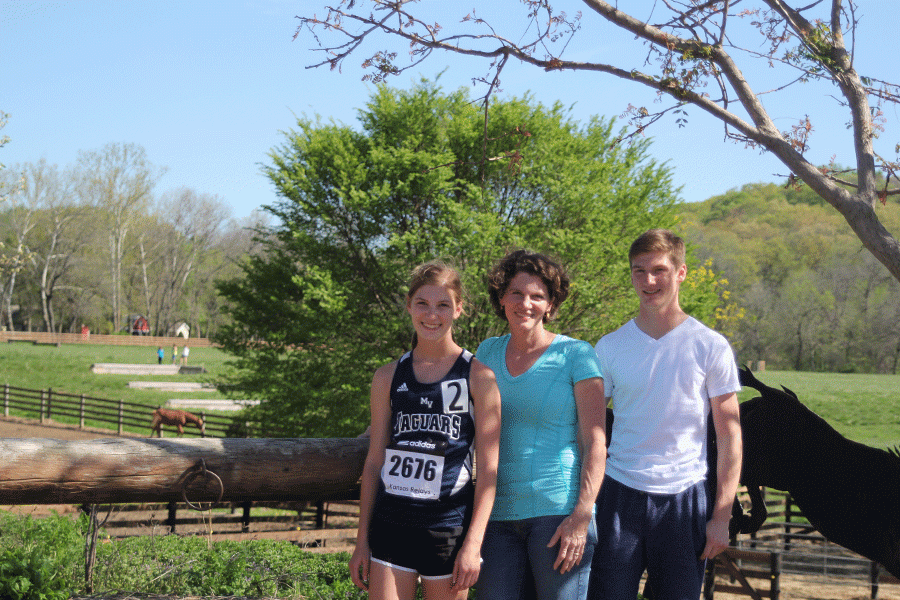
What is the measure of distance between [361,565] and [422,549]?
0.26 metres

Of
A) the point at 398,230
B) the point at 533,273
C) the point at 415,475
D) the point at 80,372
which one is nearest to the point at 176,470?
the point at 415,475

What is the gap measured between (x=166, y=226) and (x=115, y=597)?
63.4 meters

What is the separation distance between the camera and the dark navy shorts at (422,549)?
2.14m

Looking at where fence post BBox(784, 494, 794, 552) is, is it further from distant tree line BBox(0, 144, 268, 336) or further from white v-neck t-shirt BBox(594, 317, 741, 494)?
distant tree line BBox(0, 144, 268, 336)

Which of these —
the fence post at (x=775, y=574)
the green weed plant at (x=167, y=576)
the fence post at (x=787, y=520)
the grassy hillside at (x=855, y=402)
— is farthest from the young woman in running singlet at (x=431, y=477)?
the grassy hillside at (x=855, y=402)

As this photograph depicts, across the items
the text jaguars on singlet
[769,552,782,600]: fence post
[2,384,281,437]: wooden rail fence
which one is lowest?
[2,384,281,437]: wooden rail fence

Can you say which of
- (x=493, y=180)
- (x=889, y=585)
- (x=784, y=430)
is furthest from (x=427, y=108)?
(x=784, y=430)

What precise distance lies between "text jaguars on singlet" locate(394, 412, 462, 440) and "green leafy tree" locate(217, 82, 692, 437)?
469 inches

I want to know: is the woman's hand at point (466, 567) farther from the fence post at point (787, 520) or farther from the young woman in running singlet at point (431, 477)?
the fence post at point (787, 520)

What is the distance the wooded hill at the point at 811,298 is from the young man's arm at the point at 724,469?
34.8m

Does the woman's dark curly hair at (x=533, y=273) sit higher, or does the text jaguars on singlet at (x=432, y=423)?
the woman's dark curly hair at (x=533, y=273)

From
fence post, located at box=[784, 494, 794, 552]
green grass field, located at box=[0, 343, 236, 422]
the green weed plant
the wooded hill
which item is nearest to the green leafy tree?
fence post, located at box=[784, 494, 794, 552]

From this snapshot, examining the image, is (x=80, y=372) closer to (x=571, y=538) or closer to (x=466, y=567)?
(x=466, y=567)

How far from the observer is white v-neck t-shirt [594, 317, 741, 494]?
2283mm
